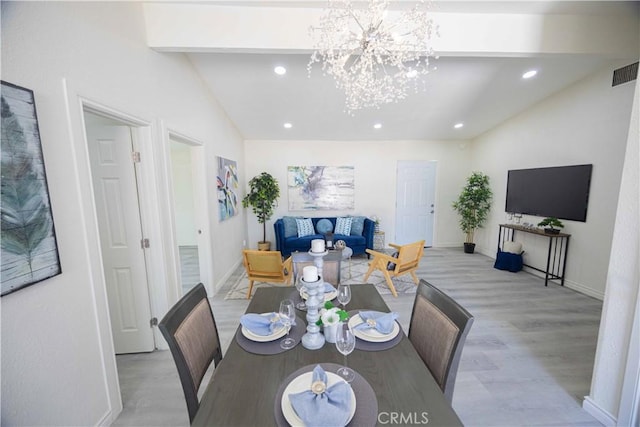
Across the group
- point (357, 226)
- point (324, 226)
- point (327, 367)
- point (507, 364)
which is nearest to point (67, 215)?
point (327, 367)

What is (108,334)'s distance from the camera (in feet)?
4.99

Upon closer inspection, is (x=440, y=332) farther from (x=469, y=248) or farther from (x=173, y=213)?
(x=469, y=248)

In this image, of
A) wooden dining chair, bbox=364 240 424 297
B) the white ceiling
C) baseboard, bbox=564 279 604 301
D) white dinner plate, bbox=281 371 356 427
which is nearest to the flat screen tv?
baseboard, bbox=564 279 604 301

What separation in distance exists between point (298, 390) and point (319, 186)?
4576 mm

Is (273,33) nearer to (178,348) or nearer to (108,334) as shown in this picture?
(178,348)

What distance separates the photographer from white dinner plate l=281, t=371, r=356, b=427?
2.47 ft

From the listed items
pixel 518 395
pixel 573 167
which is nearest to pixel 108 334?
pixel 518 395

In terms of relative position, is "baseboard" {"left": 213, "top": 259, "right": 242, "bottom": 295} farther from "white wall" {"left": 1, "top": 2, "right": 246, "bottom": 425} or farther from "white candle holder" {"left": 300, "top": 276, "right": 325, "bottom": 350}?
"white candle holder" {"left": 300, "top": 276, "right": 325, "bottom": 350}

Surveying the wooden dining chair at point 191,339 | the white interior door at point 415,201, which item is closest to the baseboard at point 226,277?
the wooden dining chair at point 191,339

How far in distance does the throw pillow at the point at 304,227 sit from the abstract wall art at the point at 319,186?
1.54 ft

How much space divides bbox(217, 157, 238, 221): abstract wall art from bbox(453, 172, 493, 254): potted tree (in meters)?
4.49

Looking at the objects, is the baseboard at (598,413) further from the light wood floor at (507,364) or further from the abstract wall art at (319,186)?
the abstract wall art at (319,186)

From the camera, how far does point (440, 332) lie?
1144mm

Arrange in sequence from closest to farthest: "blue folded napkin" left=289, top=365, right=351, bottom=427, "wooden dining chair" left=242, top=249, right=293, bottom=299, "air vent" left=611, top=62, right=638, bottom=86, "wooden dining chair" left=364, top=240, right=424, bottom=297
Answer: "blue folded napkin" left=289, top=365, right=351, bottom=427
"air vent" left=611, top=62, right=638, bottom=86
"wooden dining chair" left=242, top=249, right=293, bottom=299
"wooden dining chair" left=364, top=240, right=424, bottom=297
